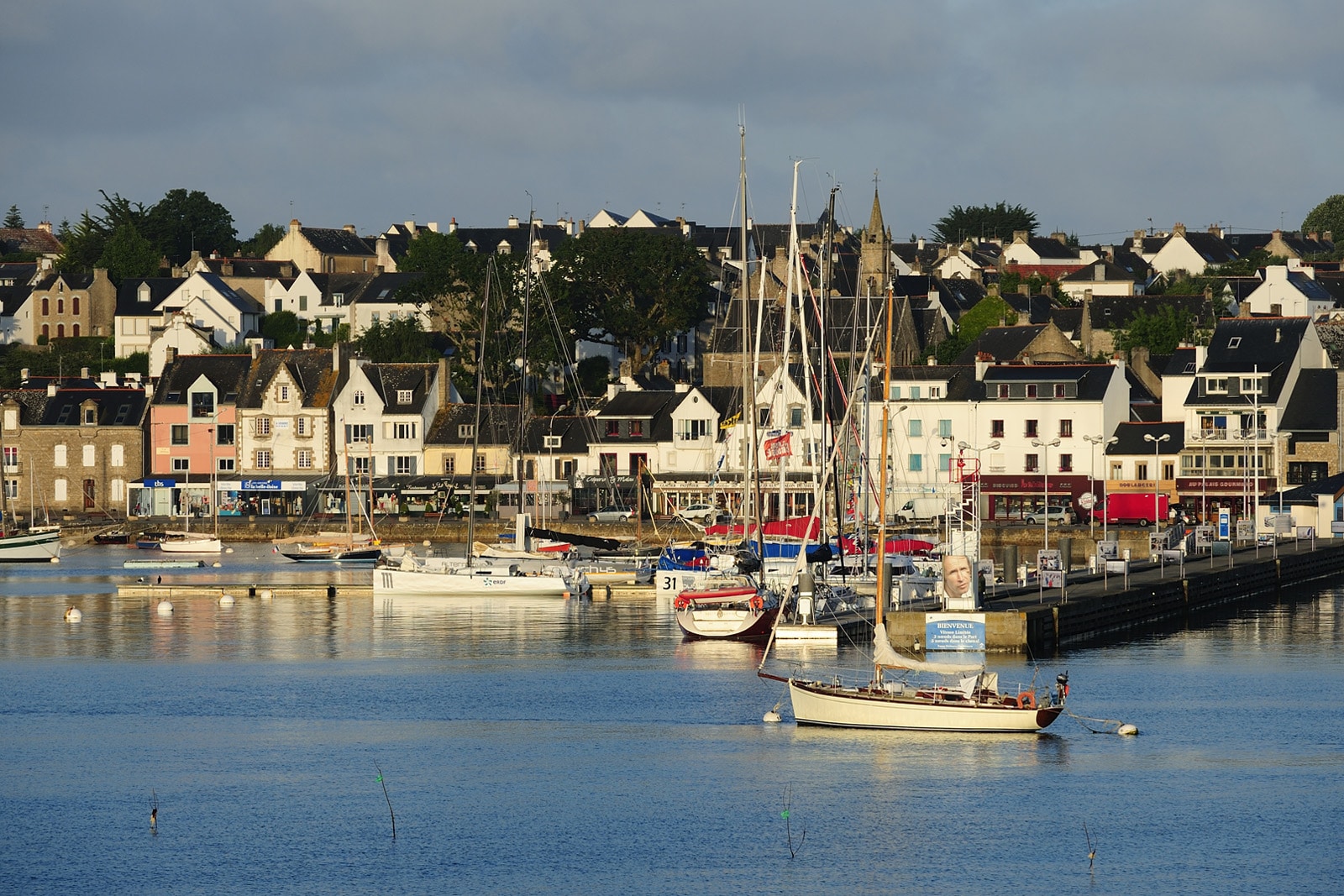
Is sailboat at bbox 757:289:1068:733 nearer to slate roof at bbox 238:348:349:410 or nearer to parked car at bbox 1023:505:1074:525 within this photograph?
parked car at bbox 1023:505:1074:525

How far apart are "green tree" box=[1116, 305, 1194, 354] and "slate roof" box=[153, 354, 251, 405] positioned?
57.6m

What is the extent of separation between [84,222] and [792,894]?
162 metres

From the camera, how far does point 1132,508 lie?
112 m

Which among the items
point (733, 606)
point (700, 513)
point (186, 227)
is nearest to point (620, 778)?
point (733, 606)

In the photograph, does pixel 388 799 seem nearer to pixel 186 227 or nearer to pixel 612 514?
pixel 612 514

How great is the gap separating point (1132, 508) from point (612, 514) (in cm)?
2939

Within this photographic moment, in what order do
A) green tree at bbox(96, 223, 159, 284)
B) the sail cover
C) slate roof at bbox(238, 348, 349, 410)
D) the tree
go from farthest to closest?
green tree at bbox(96, 223, 159, 284), the tree, slate roof at bbox(238, 348, 349, 410), the sail cover

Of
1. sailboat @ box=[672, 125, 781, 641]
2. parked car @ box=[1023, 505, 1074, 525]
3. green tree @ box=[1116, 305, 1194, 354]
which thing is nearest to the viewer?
sailboat @ box=[672, 125, 781, 641]

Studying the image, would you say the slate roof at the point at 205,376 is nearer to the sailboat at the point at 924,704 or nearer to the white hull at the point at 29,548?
the white hull at the point at 29,548

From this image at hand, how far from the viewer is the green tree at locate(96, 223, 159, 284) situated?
173625 millimetres

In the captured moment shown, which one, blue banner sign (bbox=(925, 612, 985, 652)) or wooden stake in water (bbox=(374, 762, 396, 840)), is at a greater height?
blue banner sign (bbox=(925, 612, 985, 652))

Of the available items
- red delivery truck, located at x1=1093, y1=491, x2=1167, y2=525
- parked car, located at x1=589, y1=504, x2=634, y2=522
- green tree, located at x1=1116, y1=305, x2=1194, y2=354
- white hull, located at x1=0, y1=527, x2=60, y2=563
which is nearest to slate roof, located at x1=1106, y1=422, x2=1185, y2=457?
red delivery truck, located at x1=1093, y1=491, x2=1167, y2=525

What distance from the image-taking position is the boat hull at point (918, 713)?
1907 inches

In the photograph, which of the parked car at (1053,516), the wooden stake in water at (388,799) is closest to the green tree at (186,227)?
the parked car at (1053,516)
